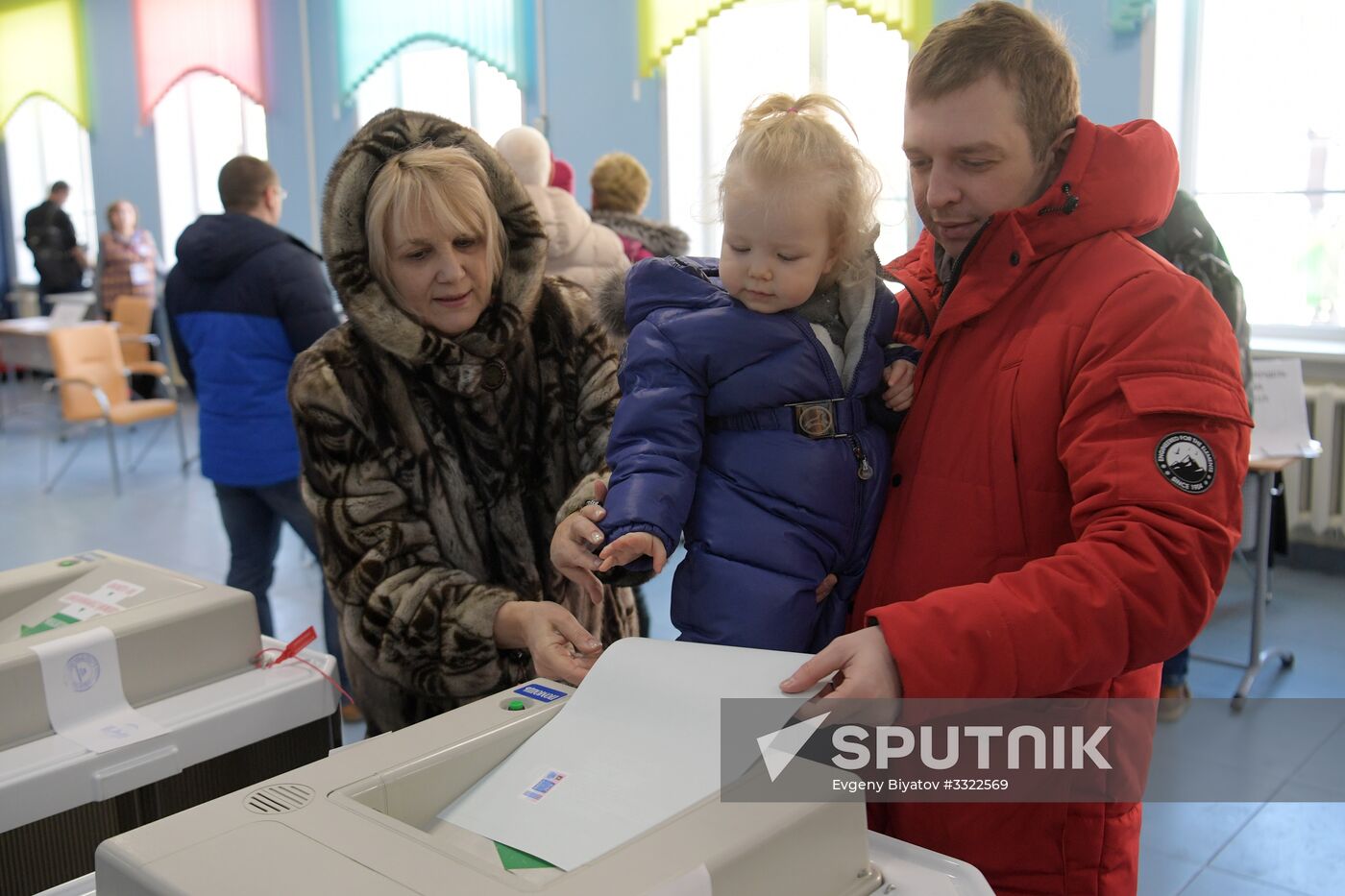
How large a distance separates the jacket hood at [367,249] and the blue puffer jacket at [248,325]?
1702mm

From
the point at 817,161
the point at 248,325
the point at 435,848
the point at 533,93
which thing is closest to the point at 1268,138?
the point at 248,325

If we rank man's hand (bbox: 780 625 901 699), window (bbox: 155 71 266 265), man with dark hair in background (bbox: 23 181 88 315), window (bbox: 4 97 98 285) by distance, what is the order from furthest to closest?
window (bbox: 4 97 98 285) < man with dark hair in background (bbox: 23 181 88 315) < window (bbox: 155 71 266 265) < man's hand (bbox: 780 625 901 699)

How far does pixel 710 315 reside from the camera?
1224mm

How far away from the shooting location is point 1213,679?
3.41m

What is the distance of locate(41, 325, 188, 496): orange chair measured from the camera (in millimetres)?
6004

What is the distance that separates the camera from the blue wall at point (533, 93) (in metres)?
4.46

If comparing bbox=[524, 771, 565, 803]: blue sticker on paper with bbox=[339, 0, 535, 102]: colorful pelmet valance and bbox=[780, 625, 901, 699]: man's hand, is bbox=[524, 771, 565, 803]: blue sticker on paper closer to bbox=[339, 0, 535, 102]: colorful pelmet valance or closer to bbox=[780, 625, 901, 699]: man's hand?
bbox=[780, 625, 901, 699]: man's hand

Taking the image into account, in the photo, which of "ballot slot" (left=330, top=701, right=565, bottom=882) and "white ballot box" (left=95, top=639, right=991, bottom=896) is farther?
"ballot slot" (left=330, top=701, right=565, bottom=882)

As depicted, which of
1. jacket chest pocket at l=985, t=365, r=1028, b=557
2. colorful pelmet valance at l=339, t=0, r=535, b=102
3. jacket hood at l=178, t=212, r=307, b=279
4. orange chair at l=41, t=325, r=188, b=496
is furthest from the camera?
colorful pelmet valance at l=339, t=0, r=535, b=102

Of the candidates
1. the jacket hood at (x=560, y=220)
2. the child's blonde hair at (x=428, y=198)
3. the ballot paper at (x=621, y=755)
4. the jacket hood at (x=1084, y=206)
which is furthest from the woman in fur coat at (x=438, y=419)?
the jacket hood at (x=560, y=220)

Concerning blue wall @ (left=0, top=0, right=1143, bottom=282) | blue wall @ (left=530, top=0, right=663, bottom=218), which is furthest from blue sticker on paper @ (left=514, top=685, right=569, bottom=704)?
blue wall @ (left=530, top=0, right=663, bottom=218)

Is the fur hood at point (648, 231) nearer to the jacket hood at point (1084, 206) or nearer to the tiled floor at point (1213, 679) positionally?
the tiled floor at point (1213, 679)

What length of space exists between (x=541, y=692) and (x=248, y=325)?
2.40 metres

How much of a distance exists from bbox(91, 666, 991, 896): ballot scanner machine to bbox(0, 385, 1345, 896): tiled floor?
1748 mm
